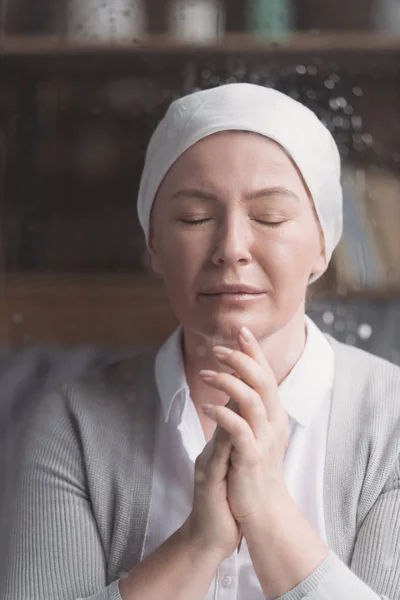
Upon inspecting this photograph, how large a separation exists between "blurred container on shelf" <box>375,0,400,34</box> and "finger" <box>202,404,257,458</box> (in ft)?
0.96

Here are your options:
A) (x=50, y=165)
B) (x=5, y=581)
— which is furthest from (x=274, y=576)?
(x=50, y=165)

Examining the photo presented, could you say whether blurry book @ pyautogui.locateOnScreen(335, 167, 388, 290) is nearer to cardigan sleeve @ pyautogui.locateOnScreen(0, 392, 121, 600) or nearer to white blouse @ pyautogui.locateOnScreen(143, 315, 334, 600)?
white blouse @ pyautogui.locateOnScreen(143, 315, 334, 600)

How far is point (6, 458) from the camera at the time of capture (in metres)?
0.54

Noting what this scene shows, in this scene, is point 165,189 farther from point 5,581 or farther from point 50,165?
point 5,581

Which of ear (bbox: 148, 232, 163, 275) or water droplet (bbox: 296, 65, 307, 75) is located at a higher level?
water droplet (bbox: 296, 65, 307, 75)

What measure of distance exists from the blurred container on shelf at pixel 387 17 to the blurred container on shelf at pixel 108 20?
16 cm

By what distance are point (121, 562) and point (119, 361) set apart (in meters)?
0.13

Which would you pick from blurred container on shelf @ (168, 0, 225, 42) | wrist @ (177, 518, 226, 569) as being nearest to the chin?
wrist @ (177, 518, 226, 569)

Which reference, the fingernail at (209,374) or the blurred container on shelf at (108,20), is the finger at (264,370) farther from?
the blurred container on shelf at (108,20)

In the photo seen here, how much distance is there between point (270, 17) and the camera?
0.53 meters

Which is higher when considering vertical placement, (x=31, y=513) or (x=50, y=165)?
(x=50, y=165)

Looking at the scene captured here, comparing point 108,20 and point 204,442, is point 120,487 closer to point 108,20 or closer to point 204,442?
point 204,442

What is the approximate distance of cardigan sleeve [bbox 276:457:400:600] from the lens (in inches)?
16.9

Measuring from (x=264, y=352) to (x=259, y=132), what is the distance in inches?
5.0
